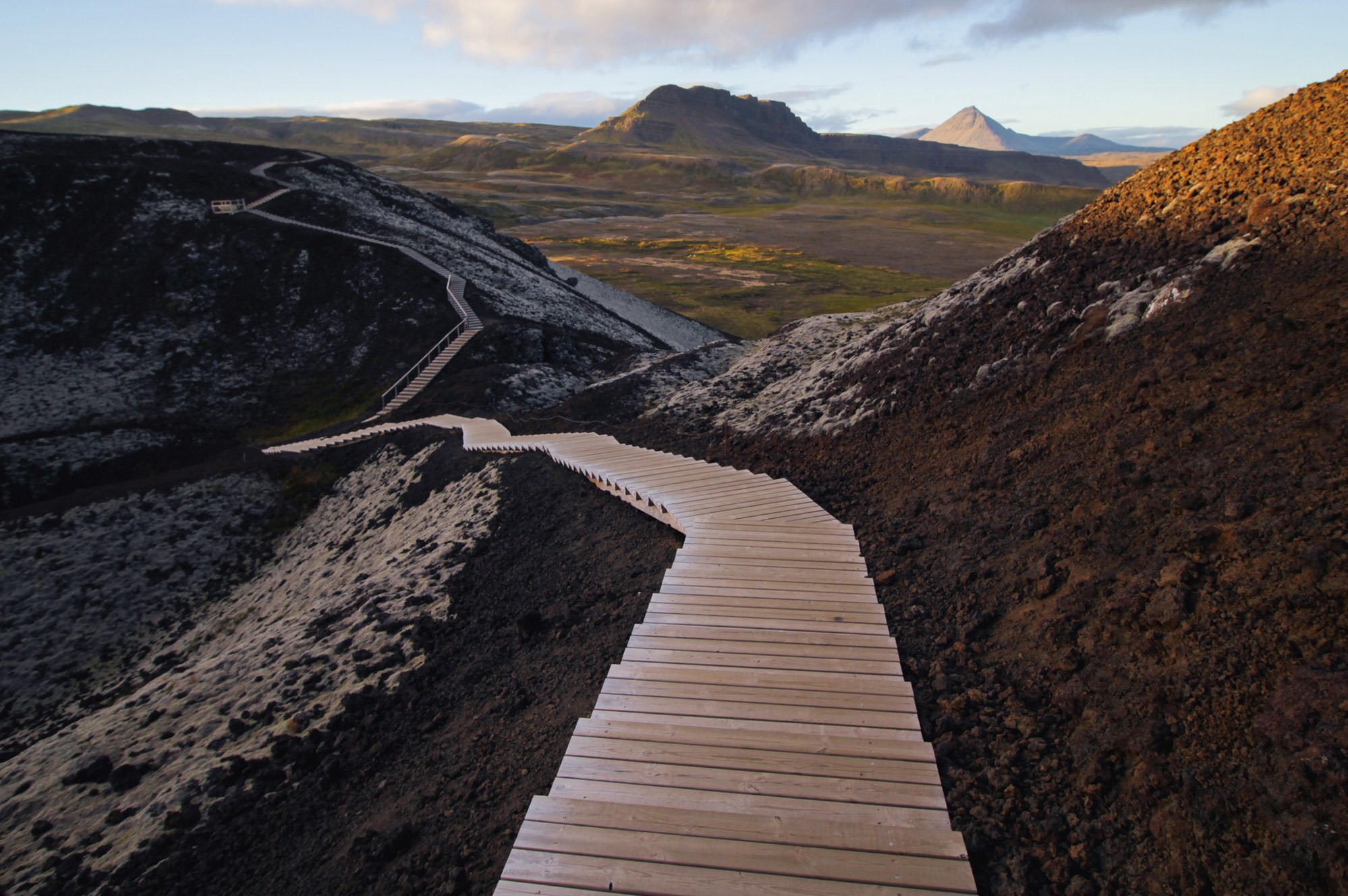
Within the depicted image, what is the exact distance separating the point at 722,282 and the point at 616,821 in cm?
7291

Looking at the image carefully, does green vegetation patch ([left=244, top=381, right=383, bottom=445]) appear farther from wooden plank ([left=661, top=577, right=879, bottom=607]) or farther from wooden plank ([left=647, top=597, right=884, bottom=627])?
wooden plank ([left=647, top=597, right=884, bottom=627])

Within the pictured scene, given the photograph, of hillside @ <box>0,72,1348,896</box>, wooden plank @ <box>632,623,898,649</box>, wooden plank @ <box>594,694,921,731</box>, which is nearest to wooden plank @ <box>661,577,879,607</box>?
hillside @ <box>0,72,1348,896</box>

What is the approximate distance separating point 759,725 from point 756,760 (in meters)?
0.44

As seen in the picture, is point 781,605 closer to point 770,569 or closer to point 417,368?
point 770,569

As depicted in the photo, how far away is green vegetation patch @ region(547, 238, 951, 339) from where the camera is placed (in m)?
61.6

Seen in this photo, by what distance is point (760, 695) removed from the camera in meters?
6.59

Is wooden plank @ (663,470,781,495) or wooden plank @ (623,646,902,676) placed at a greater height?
wooden plank @ (623,646,902,676)

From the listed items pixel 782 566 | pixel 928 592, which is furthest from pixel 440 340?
pixel 928 592

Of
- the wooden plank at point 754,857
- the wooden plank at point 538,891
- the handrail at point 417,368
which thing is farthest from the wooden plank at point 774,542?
the handrail at point 417,368

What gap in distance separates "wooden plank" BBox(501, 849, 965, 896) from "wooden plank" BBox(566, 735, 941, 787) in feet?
3.18

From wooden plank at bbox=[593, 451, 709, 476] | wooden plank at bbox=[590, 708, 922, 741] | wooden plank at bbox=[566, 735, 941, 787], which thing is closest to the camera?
wooden plank at bbox=[566, 735, 941, 787]

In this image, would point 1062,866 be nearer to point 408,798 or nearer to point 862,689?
point 862,689

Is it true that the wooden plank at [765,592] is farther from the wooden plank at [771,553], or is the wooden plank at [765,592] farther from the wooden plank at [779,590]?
the wooden plank at [771,553]

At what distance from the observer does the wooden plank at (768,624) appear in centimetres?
767
